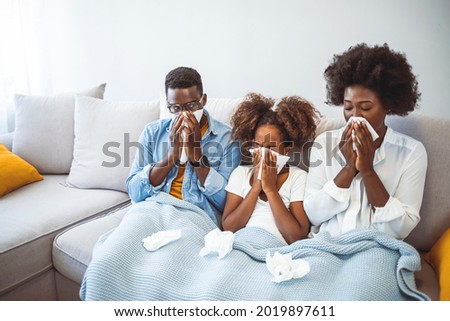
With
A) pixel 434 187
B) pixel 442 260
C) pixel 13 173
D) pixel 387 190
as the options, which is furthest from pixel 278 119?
pixel 13 173

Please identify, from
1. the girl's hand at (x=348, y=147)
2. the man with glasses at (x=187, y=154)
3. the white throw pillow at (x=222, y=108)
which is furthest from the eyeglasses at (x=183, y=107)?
the girl's hand at (x=348, y=147)

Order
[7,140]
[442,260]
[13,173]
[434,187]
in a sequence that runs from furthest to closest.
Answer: [7,140] → [13,173] → [434,187] → [442,260]

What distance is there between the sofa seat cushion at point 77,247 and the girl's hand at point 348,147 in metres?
0.88

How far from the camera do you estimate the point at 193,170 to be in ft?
4.82

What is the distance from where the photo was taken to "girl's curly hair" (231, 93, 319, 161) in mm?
1396

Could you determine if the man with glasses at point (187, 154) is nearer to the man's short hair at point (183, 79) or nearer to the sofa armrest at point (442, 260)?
the man's short hair at point (183, 79)

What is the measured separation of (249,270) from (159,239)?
287 mm

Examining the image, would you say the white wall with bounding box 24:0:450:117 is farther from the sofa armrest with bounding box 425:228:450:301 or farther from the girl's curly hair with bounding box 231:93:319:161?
the sofa armrest with bounding box 425:228:450:301

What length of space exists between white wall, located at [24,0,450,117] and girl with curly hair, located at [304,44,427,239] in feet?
1.69

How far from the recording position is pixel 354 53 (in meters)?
1.26

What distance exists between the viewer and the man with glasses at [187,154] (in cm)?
139

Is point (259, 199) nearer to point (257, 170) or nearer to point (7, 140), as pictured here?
point (257, 170)

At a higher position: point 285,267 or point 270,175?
point 270,175

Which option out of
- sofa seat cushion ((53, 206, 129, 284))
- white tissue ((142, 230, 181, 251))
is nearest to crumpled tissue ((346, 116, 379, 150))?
white tissue ((142, 230, 181, 251))
